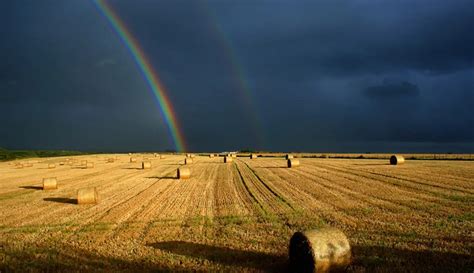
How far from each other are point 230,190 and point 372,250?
39.6ft

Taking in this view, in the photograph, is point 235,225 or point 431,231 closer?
point 431,231

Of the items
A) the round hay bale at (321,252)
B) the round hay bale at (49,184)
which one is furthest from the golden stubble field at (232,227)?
the round hay bale at (49,184)

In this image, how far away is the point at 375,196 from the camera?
57.3ft

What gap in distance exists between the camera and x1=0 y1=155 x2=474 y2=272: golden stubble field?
862 centimetres

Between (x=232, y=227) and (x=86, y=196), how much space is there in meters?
8.31

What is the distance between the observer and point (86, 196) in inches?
679

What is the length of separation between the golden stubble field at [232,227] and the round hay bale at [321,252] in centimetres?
48

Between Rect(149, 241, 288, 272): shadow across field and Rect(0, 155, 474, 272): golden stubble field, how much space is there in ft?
0.07

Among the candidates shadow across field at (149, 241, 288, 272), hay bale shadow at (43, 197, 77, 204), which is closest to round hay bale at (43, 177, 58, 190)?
hay bale shadow at (43, 197, 77, 204)

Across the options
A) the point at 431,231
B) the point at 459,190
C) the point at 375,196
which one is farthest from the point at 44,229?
the point at 459,190

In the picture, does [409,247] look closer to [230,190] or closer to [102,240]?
[102,240]

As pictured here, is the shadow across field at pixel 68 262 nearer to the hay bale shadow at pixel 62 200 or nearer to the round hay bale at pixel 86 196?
the round hay bale at pixel 86 196

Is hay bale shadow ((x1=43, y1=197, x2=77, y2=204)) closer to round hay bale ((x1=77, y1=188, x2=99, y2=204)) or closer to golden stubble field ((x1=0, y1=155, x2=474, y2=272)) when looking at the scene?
golden stubble field ((x1=0, y1=155, x2=474, y2=272))

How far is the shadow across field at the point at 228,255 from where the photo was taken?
8.35 m
